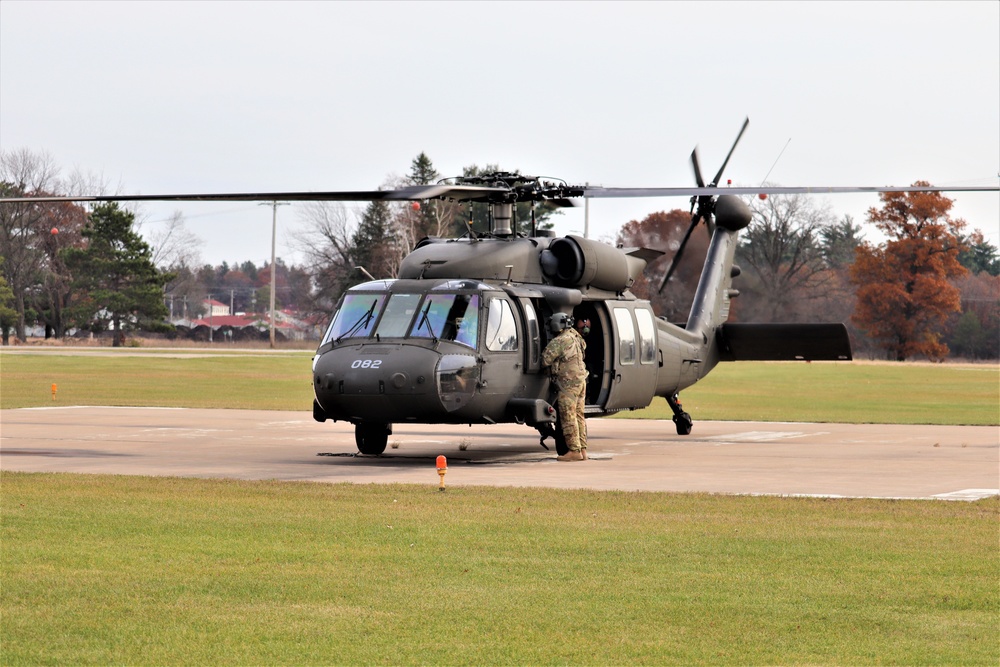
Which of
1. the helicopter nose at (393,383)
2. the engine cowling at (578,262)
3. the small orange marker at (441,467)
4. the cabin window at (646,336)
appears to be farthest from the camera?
the cabin window at (646,336)

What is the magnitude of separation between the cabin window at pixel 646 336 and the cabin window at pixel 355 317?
497cm

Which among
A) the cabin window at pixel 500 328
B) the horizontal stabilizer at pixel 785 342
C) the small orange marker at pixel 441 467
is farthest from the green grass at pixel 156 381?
the small orange marker at pixel 441 467

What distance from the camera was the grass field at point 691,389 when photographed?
108ft

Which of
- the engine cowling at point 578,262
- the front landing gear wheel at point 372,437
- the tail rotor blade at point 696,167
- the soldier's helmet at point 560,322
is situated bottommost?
the front landing gear wheel at point 372,437

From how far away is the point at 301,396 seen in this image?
3841cm

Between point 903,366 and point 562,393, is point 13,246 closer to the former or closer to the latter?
point 903,366

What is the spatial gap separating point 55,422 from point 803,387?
97.5 feet

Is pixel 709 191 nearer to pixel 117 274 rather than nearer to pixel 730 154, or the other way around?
pixel 730 154

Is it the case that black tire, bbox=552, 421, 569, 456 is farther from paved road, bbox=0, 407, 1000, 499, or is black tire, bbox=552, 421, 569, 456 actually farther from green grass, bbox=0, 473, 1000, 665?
green grass, bbox=0, 473, 1000, 665

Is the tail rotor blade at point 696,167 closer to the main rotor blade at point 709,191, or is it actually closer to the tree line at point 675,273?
the main rotor blade at point 709,191

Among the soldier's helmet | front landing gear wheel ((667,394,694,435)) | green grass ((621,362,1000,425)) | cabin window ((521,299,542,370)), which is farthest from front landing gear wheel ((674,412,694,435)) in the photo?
the soldier's helmet

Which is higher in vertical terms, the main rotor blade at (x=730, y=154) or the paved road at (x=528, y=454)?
the main rotor blade at (x=730, y=154)

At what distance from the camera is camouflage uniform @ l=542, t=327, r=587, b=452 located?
19219mm

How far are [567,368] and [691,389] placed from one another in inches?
Result: 1085
